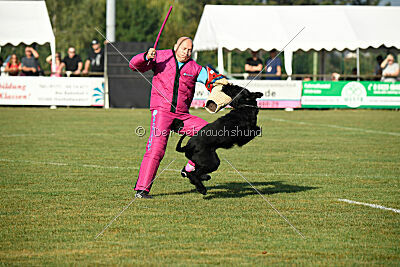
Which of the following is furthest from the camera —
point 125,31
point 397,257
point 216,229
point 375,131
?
point 125,31

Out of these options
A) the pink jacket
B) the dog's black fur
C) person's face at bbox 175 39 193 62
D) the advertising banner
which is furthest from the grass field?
the advertising banner

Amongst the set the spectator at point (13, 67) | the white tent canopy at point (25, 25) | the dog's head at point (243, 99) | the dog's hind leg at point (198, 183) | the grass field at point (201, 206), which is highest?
the white tent canopy at point (25, 25)

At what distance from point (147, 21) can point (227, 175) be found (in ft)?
204

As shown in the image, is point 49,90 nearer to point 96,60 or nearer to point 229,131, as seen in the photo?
point 96,60

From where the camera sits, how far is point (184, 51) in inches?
316

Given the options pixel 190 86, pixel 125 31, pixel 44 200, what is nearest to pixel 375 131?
pixel 190 86

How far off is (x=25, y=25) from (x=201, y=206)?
24047 millimetres

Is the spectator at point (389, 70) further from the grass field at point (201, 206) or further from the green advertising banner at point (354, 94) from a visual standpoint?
the grass field at point (201, 206)

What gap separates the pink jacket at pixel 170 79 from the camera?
8055mm

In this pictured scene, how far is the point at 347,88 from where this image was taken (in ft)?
91.1

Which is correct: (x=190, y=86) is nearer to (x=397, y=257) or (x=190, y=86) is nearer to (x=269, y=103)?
(x=397, y=257)

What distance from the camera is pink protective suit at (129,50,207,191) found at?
8078mm

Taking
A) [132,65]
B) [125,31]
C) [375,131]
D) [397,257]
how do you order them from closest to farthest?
[397,257] → [132,65] → [375,131] → [125,31]

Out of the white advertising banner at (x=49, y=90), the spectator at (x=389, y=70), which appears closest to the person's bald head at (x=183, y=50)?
the white advertising banner at (x=49, y=90)
